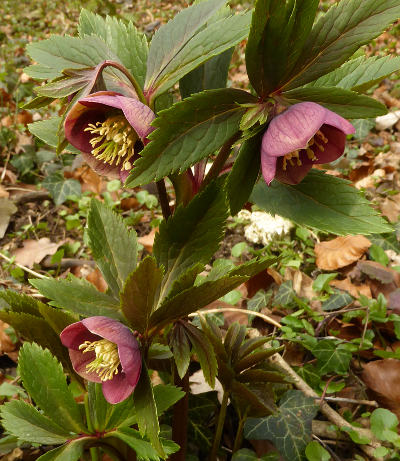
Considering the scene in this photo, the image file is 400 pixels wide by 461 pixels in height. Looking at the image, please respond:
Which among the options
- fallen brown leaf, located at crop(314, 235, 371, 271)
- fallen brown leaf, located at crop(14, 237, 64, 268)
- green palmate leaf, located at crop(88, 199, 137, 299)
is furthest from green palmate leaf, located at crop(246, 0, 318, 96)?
fallen brown leaf, located at crop(14, 237, 64, 268)

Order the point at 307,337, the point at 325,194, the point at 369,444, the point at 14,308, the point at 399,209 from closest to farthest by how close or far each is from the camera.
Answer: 1. the point at 325,194
2. the point at 14,308
3. the point at 369,444
4. the point at 307,337
5. the point at 399,209

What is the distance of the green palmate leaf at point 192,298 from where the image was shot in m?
0.61

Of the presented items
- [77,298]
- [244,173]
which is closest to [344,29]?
[244,173]

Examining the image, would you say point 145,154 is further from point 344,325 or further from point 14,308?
point 344,325

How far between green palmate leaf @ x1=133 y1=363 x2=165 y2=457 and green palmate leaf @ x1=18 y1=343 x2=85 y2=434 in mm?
179

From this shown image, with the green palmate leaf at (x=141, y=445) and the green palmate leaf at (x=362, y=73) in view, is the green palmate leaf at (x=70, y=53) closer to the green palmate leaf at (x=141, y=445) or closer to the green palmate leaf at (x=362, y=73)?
the green palmate leaf at (x=362, y=73)

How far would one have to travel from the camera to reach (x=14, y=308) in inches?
32.4

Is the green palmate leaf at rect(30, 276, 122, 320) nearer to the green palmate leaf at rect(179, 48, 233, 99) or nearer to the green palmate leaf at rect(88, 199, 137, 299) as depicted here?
the green palmate leaf at rect(88, 199, 137, 299)

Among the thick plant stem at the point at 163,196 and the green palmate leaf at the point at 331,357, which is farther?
the green palmate leaf at the point at 331,357

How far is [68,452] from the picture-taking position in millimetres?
749

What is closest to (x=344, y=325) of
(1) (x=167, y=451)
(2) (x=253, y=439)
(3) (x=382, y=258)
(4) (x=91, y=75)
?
(3) (x=382, y=258)

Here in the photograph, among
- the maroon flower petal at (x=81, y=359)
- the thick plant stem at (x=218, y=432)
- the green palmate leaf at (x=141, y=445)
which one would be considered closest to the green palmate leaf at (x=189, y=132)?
the maroon flower petal at (x=81, y=359)

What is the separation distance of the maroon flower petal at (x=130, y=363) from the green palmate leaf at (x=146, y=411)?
3cm

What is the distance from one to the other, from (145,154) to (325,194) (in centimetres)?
30
